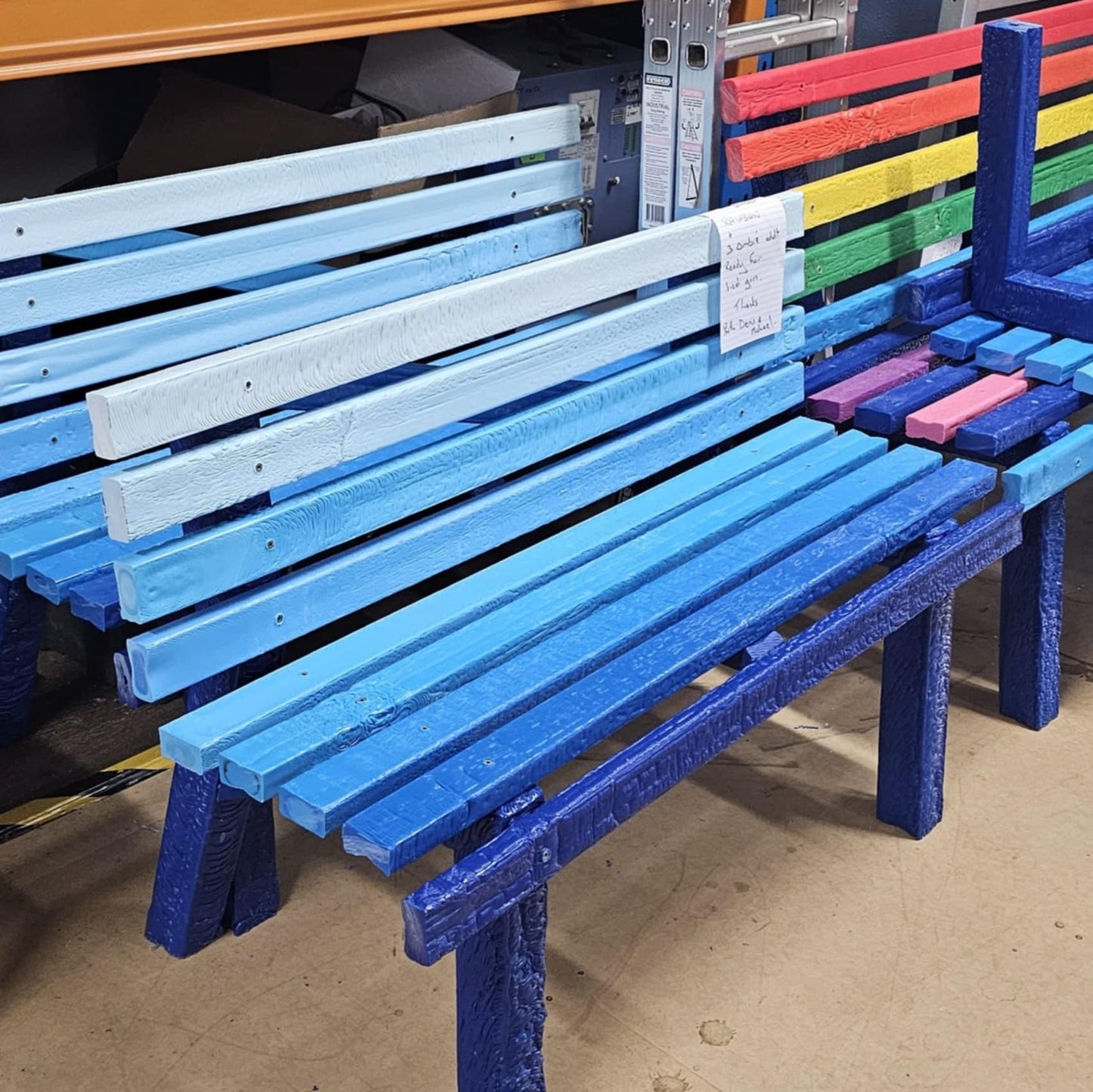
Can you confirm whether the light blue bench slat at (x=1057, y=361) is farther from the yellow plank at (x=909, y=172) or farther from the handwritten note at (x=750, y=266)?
the handwritten note at (x=750, y=266)

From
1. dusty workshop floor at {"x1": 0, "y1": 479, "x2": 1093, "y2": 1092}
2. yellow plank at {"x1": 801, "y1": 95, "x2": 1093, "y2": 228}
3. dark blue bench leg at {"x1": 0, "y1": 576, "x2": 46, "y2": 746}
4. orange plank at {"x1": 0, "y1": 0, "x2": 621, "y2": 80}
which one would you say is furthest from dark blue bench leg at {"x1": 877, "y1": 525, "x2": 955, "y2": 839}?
dark blue bench leg at {"x1": 0, "y1": 576, "x2": 46, "y2": 746}

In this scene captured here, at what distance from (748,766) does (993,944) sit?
0.61 metres

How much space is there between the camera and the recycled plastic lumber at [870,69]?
274 centimetres

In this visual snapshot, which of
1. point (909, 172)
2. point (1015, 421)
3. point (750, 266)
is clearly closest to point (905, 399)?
point (1015, 421)

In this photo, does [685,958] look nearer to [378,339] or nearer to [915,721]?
[915,721]

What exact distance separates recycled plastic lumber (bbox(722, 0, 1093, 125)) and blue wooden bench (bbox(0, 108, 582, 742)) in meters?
0.33

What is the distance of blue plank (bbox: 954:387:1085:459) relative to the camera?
270cm

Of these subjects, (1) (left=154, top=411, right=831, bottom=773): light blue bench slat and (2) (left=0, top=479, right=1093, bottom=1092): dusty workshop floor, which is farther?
(2) (left=0, top=479, right=1093, bottom=1092): dusty workshop floor

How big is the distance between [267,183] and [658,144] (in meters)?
0.74

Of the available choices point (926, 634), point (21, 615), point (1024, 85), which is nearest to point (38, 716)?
point (21, 615)

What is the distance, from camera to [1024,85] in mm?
2947

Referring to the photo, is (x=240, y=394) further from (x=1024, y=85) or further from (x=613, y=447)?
(x=1024, y=85)

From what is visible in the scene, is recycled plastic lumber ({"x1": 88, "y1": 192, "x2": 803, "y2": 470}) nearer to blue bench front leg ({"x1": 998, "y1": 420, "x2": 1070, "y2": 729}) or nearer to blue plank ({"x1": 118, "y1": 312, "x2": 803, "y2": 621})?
blue plank ({"x1": 118, "y1": 312, "x2": 803, "y2": 621})

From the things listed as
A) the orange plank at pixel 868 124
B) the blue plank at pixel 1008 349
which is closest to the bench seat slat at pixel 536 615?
the blue plank at pixel 1008 349
